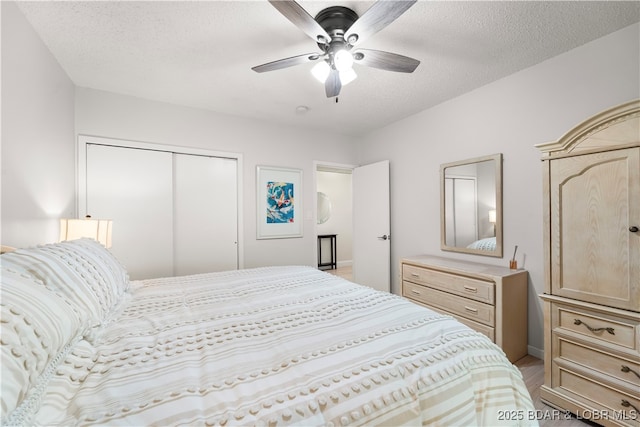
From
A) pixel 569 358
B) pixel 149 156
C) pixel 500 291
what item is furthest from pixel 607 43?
pixel 149 156

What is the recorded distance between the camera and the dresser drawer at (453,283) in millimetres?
2234

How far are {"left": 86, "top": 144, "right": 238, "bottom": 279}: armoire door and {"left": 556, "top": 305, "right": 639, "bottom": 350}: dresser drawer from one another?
3138mm

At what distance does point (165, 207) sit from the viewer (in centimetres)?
303

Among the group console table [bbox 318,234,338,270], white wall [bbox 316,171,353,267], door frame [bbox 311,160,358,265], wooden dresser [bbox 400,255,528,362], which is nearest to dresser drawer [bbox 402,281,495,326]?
wooden dresser [bbox 400,255,528,362]

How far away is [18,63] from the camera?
1.62 meters

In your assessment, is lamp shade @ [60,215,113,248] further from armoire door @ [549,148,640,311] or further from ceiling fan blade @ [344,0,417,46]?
armoire door @ [549,148,640,311]

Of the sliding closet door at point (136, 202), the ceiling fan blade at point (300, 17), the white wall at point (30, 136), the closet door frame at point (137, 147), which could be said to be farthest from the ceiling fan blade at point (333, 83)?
the sliding closet door at point (136, 202)

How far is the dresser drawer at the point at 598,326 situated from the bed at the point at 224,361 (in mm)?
993

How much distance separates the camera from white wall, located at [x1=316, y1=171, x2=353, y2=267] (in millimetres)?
6393

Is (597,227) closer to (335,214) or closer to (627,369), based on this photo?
(627,369)

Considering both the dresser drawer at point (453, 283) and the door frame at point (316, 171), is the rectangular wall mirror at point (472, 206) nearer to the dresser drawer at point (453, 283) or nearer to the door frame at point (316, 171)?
Answer: the dresser drawer at point (453, 283)

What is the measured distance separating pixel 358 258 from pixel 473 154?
217 centimetres

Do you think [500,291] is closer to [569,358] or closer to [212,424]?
[569,358]

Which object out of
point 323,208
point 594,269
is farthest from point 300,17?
point 323,208
